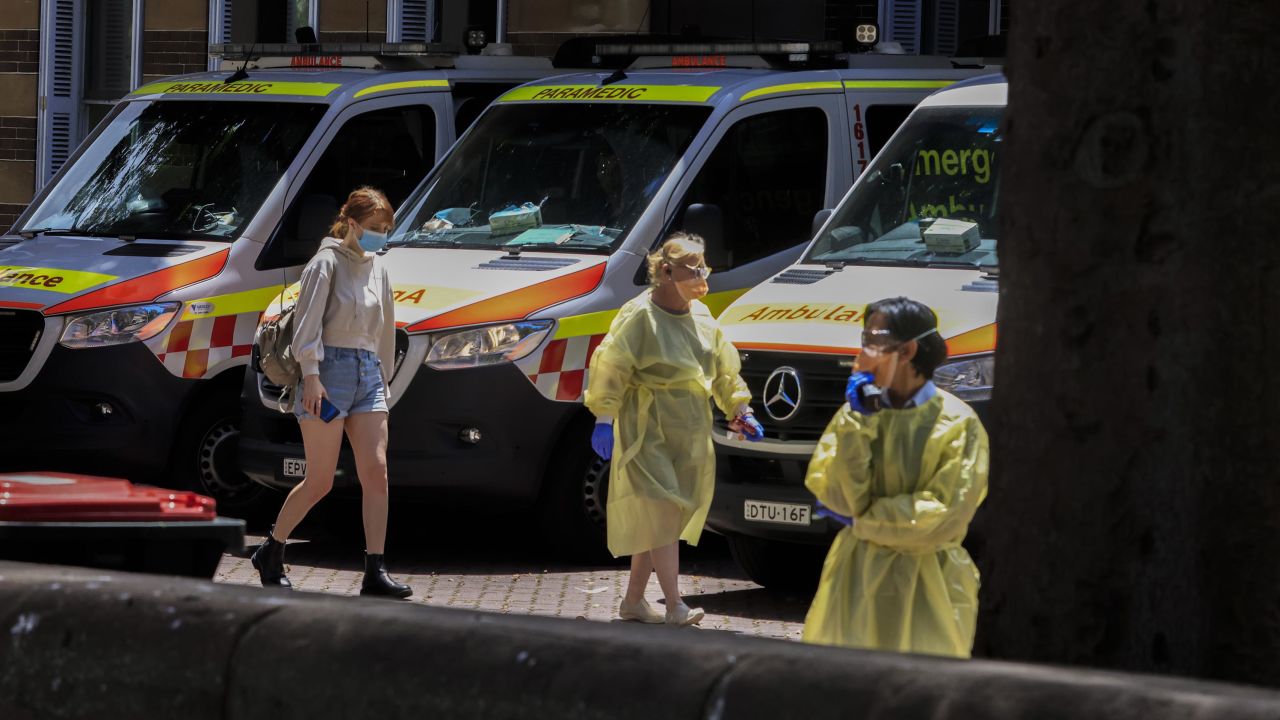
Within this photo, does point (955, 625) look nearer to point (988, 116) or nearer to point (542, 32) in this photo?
point (988, 116)

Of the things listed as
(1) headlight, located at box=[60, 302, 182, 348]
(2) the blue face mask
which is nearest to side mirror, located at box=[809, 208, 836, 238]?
(2) the blue face mask

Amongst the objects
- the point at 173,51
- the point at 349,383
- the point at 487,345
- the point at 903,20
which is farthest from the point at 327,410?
the point at 173,51

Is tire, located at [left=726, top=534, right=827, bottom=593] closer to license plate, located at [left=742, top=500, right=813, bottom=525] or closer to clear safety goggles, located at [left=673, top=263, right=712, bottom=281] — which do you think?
license plate, located at [left=742, top=500, right=813, bottom=525]

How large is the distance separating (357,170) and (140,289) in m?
1.54

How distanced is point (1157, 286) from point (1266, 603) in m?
0.62

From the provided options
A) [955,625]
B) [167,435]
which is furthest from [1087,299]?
[167,435]

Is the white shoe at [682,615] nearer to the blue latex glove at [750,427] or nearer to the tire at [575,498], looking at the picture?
the blue latex glove at [750,427]

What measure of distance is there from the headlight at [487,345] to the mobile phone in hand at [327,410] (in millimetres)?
1028

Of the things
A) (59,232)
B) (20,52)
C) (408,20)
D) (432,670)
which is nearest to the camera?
(432,670)

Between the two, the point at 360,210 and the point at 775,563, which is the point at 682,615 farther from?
the point at 360,210

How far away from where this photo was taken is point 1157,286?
383 cm

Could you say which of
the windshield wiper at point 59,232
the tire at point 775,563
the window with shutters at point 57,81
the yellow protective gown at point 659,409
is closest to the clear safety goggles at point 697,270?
the yellow protective gown at point 659,409

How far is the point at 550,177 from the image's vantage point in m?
10.7

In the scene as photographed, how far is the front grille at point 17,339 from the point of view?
10.8 m
